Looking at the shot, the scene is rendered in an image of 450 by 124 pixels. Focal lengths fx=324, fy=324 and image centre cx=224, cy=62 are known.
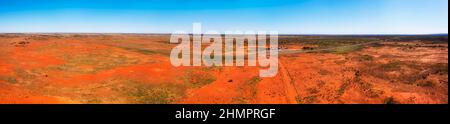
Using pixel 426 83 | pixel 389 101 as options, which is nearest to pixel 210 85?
pixel 389 101

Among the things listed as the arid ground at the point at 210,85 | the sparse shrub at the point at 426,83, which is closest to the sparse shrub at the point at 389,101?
the arid ground at the point at 210,85

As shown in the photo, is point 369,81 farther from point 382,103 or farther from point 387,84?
point 382,103

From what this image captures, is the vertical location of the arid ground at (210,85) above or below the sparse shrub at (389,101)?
above

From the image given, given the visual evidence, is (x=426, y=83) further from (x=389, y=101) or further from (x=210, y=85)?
(x=210, y=85)

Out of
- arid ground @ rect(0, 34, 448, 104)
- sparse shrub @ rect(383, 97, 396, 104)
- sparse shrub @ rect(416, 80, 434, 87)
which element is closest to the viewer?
sparse shrub @ rect(383, 97, 396, 104)

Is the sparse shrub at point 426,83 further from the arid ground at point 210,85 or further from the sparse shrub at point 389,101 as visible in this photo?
the sparse shrub at point 389,101

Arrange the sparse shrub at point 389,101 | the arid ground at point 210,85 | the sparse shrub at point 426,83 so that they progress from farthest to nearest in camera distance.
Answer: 1. the sparse shrub at point 426,83
2. the arid ground at point 210,85
3. the sparse shrub at point 389,101

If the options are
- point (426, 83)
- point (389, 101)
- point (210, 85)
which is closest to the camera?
point (389, 101)

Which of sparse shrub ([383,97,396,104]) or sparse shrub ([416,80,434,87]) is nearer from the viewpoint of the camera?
sparse shrub ([383,97,396,104])

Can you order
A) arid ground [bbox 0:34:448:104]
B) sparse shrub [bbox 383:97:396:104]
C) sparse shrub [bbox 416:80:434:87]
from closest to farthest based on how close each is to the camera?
sparse shrub [bbox 383:97:396:104]
arid ground [bbox 0:34:448:104]
sparse shrub [bbox 416:80:434:87]

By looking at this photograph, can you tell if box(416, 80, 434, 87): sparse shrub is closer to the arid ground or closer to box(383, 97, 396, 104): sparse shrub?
the arid ground

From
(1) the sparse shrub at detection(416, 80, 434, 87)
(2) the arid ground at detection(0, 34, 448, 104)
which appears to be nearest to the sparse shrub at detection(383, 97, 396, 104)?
(2) the arid ground at detection(0, 34, 448, 104)

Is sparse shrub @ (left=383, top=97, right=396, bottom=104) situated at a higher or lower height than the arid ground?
lower
